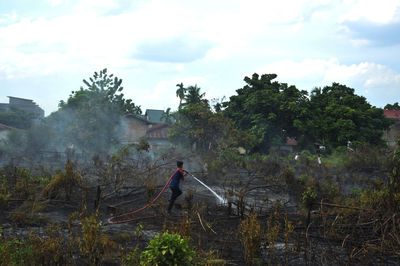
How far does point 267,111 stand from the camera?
3231 centimetres

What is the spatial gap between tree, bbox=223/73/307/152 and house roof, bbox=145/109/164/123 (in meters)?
23.8

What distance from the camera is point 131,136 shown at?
41.2 meters

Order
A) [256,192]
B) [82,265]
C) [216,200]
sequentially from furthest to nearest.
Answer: [256,192] < [216,200] < [82,265]

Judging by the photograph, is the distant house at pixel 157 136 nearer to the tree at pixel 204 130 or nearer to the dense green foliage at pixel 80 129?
the dense green foliage at pixel 80 129

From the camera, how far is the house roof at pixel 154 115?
56475 millimetres

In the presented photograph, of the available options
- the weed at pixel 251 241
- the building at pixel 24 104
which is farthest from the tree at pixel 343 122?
the building at pixel 24 104

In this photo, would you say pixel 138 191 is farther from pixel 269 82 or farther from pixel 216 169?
pixel 269 82

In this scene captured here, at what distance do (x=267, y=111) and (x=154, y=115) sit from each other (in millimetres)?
28648

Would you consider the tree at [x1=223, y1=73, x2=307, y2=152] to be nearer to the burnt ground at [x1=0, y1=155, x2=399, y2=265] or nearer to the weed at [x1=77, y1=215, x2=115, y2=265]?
the burnt ground at [x1=0, y1=155, x2=399, y2=265]

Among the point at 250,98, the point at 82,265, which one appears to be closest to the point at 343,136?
the point at 250,98

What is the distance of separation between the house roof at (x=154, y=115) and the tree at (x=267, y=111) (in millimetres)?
23845

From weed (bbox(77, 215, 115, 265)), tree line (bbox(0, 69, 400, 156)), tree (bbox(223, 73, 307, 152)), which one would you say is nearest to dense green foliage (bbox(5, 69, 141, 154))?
tree line (bbox(0, 69, 400, 156))

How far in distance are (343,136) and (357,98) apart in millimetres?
5895

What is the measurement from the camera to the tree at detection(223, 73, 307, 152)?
3120 cm
